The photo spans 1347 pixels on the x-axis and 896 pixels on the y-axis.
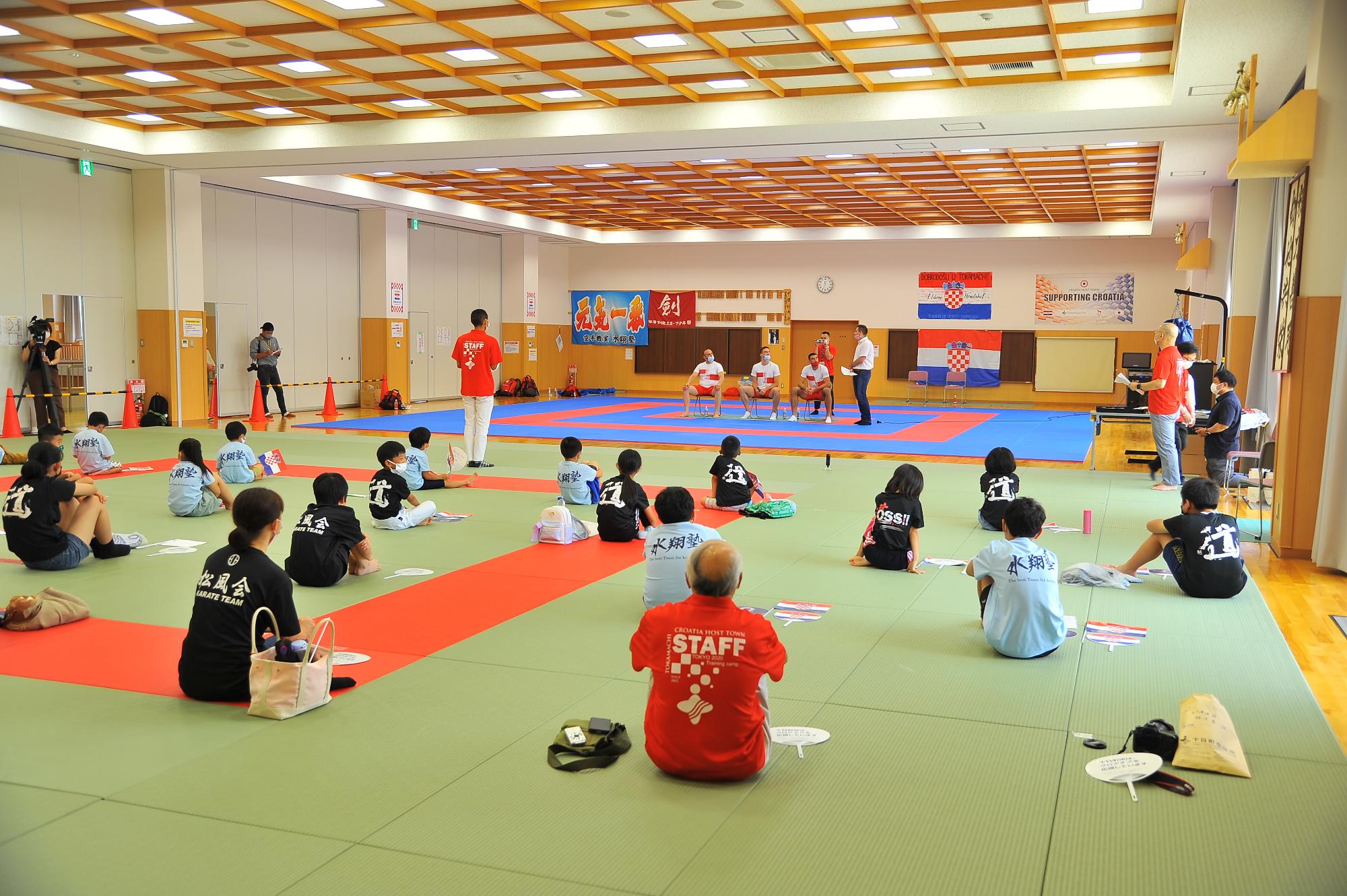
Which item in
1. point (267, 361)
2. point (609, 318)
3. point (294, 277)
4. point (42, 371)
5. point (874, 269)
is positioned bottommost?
point (42, 371)

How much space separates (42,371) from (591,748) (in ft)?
53.7

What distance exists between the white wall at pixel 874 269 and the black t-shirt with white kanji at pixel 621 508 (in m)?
21.7

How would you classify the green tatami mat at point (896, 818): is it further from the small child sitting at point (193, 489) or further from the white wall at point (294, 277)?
the white wall at point (294, 277)

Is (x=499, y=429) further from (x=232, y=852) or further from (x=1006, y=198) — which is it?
(x=232, y=852)

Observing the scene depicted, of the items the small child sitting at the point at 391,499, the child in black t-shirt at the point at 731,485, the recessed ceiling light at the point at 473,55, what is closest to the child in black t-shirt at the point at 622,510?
the child in black t-shirt at the point at 731,485

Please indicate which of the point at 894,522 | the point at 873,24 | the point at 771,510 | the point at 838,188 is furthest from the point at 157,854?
the point at 838,188

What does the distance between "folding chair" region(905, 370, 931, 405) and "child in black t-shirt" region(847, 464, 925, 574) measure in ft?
68.1

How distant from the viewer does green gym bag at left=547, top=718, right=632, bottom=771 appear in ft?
14.2

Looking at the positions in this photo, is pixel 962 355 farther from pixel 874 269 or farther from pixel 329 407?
pixel 329 407

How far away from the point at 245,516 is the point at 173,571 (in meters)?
3.42

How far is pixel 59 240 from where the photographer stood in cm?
1797

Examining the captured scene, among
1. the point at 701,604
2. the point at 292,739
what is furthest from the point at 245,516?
the point at 701,604

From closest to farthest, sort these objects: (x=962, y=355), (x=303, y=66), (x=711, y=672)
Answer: (x=711, y=672)
(x=303, y=66)
(x=962, y=355)

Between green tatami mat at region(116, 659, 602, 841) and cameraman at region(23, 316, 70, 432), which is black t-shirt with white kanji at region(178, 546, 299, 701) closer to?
green tatami mat at region(116, 659, 602, 841)
